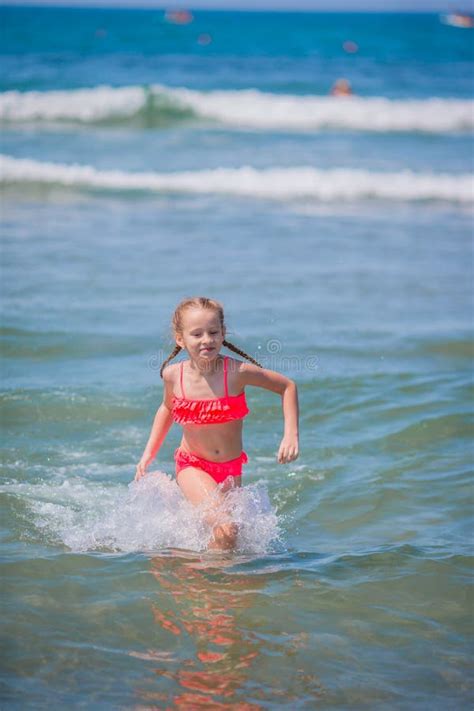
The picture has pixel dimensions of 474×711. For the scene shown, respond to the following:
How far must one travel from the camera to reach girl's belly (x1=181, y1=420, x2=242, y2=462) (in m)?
4.99

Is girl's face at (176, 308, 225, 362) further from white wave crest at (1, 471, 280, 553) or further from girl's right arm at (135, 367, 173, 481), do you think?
white wave crest at (1, 471, 280, 553)

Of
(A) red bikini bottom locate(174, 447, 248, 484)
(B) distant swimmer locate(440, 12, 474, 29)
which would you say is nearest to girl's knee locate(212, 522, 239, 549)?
(A) red bikini bottom locate(174, 447, 248, 484)

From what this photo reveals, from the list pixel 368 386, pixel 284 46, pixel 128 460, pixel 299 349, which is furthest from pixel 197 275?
pixel 284 46

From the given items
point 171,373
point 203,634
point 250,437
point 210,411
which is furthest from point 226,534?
point 250,437

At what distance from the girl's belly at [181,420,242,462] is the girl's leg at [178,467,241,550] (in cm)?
10

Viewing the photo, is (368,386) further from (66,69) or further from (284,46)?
(284,46)

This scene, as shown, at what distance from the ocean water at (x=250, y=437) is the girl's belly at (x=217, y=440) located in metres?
0.25

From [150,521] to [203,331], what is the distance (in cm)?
100

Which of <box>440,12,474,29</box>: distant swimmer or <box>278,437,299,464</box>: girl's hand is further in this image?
<box>440,12,474,29</box>: distant swimmer

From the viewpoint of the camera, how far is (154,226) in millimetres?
13070

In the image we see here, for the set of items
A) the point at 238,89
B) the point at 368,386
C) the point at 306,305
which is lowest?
the point at 368,386

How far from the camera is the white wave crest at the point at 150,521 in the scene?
4766 millimetres

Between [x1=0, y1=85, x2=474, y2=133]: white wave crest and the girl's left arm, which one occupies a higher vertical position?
[x1=0, y1=85, x2=474, y2=133]: white wave crest

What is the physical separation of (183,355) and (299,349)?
98cm
